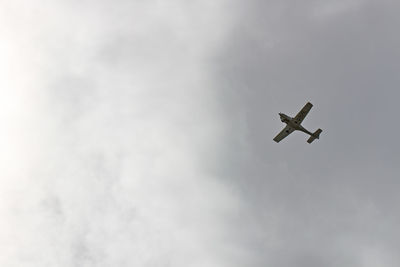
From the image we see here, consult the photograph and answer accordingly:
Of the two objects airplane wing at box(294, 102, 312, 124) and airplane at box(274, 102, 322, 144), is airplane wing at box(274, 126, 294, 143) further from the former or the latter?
airplane wing at box(294, 102, 312, 124)

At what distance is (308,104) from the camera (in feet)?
424

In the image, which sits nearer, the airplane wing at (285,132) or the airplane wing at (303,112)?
the airplane wing at (303,112)

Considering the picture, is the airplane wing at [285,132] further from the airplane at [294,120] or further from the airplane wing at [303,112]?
the airplane wing at [303,112]

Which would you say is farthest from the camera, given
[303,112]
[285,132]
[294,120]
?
[285,132]

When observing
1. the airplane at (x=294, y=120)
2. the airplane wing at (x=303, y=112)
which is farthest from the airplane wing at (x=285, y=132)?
the airplane wing at (x=303, y=112)

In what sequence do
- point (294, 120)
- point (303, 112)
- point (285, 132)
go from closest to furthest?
point (303, 112), point (294, 120), point (285, 132)

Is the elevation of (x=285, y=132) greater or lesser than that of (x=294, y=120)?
greater

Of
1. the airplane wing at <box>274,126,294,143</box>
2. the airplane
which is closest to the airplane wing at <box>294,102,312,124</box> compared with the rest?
the airplane

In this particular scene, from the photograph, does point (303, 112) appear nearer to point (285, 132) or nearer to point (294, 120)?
point (294, 120)

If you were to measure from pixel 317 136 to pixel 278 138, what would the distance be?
42.9ft

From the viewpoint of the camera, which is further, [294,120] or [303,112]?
[294,120]

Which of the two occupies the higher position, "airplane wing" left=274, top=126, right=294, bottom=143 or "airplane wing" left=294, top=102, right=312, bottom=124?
"airplane wing" left=274, top=126, right=294, bottom=143

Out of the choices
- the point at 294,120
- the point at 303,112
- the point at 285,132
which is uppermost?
the point at 285,132

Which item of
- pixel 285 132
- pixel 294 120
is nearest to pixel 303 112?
pixel 294 120
